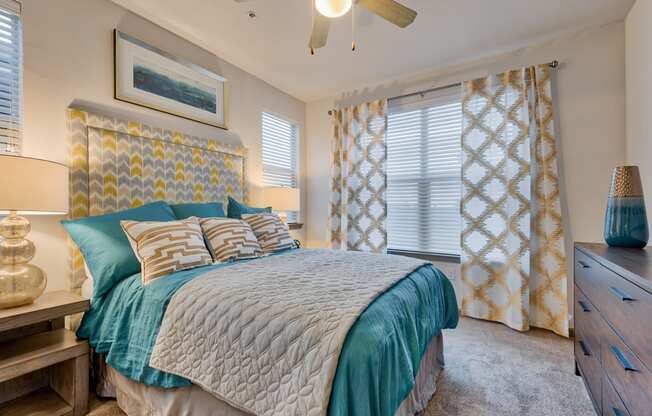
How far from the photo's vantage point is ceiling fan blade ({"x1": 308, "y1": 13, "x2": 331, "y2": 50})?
178 centimetres

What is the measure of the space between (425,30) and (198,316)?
271 cm

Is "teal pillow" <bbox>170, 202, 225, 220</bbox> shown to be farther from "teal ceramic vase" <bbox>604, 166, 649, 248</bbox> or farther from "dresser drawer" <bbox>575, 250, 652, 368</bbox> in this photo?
"teal ceramic vase" <bbox>604, 166, 649, 248</bbox>

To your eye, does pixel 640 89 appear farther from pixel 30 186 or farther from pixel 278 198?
pixel 30 186

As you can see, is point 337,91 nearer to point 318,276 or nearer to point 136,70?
point 136,70

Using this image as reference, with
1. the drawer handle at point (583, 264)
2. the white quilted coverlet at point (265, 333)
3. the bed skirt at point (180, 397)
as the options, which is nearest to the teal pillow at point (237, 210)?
the white quilted coverlet at point (265, 333)

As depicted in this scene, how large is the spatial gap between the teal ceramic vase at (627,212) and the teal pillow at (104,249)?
2.67 metres

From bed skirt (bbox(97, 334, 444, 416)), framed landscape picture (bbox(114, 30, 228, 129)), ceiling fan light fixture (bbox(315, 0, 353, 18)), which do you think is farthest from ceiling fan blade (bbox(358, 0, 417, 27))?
bed skirt (bbox(97, 334, 444, 416))

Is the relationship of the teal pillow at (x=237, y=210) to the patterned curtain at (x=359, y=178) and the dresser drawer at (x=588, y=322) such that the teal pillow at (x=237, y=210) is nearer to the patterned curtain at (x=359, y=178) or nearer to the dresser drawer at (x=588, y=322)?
the patterned curtain at (x=359, y=178)

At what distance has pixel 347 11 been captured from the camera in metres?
1.67

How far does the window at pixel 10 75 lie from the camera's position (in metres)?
1.71

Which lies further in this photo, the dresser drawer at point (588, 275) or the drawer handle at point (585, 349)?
the drawer handle at point (585, 349)

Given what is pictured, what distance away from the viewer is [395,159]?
138 inches

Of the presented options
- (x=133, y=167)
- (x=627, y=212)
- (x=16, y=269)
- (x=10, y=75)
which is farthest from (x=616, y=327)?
(x=10, y=75)

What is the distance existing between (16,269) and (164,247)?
67 cm
